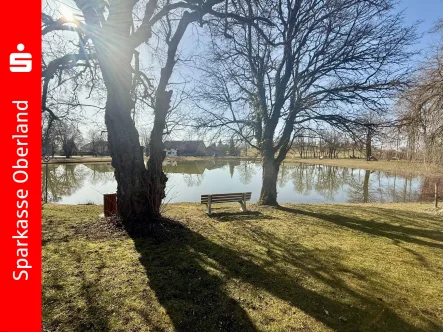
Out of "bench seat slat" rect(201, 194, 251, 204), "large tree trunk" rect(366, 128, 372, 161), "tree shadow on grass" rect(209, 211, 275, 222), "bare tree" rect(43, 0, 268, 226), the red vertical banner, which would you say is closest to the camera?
the red vertical banner

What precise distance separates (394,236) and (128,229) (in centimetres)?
685

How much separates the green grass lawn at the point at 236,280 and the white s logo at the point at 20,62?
288cm

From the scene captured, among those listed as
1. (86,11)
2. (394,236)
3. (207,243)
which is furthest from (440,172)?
(86,11)

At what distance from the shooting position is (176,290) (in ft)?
10.1

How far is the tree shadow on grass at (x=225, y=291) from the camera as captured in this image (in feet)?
8.56

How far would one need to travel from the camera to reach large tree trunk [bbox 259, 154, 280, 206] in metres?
9.71

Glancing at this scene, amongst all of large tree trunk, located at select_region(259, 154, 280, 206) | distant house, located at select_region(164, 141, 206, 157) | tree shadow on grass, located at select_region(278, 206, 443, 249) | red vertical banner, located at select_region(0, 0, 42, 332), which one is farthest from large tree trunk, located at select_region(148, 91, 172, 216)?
distant house, located at select_region(164, 141, 206, 157)

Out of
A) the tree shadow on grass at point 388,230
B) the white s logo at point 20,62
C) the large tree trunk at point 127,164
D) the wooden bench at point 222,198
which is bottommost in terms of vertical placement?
the tree shadow on grass at point 388,230

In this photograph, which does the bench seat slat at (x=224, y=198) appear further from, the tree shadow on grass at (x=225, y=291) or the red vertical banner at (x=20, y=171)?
the red vertical banner at (x=20, y=171)

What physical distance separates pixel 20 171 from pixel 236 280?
3.29 metres

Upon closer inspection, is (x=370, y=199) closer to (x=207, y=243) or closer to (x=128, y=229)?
(x=207, y=243)

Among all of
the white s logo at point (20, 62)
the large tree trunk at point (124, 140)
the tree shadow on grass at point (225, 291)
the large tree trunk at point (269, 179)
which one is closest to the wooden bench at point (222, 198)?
the large tree trunk at point (269, 179)

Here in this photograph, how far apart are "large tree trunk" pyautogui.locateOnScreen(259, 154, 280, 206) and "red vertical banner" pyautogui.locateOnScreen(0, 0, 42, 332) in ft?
26.5

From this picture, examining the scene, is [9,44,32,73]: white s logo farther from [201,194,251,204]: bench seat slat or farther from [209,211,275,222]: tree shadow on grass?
[201,194,251,204]: bench seat slat
